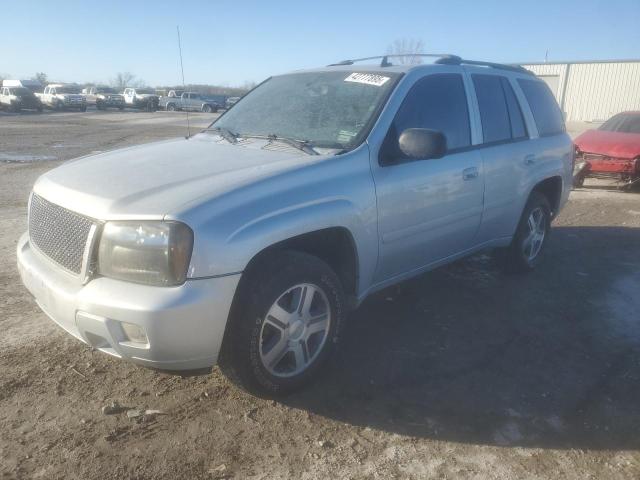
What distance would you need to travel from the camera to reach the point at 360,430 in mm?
2840

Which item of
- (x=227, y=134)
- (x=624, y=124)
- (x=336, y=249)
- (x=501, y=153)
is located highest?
(x=227, y=134)

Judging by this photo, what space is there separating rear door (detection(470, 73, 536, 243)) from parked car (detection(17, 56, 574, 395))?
2cm

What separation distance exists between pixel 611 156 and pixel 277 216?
9531 millimetres


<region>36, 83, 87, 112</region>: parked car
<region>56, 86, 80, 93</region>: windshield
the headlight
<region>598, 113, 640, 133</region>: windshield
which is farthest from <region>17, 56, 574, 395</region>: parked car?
<region>56, 86, 80, 93</region>: windshield

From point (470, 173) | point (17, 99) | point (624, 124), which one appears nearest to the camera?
point (470, 173)

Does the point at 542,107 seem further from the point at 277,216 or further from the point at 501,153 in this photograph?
the point at 277,216

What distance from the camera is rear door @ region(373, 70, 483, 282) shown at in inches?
135

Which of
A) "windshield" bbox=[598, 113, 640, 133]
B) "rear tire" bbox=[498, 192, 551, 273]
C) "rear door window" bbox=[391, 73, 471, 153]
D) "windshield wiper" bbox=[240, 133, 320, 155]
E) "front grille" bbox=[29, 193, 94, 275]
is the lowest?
"rear tire" bbox=[498, 192, 551, 273]

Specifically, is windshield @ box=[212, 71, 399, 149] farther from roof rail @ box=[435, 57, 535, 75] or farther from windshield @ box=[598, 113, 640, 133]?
windshield @ box=[598, 113, 640, 133]

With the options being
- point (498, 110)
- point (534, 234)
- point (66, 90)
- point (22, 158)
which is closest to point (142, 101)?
point (66, 90)

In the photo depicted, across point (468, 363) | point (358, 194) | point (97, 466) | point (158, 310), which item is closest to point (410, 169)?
point (358, 194)

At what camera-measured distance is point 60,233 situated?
9.27ft

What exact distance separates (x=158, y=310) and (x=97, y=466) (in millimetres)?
806

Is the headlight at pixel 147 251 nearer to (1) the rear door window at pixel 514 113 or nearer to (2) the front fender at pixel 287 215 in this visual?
(2) the front fender at pixel 287 215
